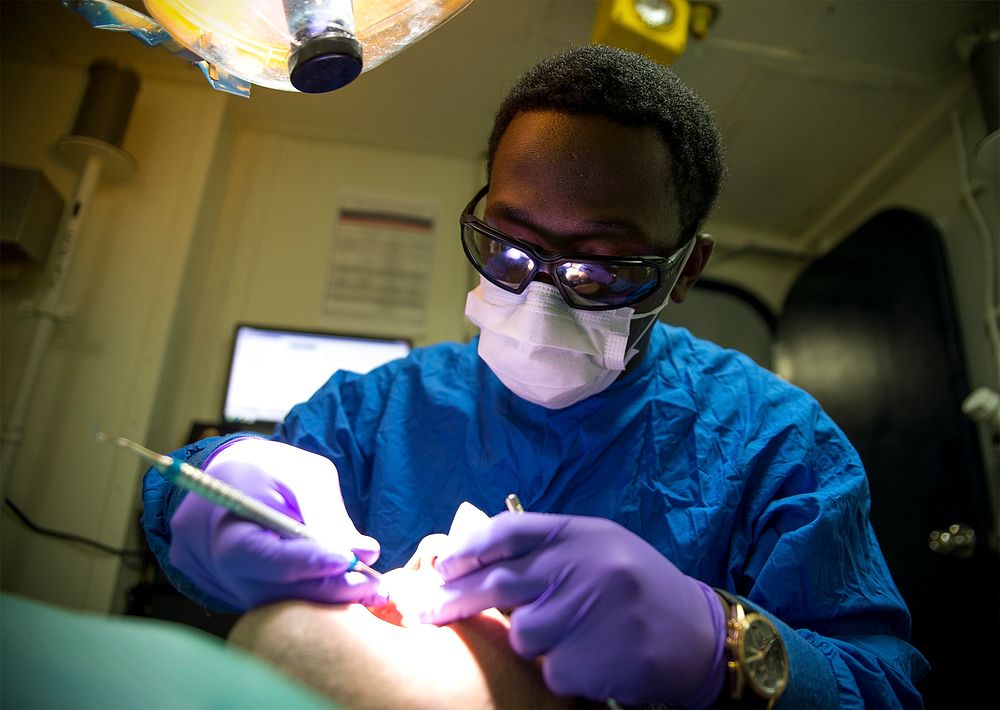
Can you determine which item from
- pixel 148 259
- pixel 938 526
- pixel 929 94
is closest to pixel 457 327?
pixel 148 259

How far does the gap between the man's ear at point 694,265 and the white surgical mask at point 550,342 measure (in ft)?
0.50

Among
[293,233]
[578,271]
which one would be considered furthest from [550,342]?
[293,233]

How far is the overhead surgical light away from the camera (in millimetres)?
809

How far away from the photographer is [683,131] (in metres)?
1.13

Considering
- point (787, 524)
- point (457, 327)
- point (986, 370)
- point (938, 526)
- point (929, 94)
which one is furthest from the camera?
point (457, 327)

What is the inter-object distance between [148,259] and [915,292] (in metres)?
2.62

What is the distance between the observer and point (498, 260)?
110 centimetres

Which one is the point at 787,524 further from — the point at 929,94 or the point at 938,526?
the point at 929,94

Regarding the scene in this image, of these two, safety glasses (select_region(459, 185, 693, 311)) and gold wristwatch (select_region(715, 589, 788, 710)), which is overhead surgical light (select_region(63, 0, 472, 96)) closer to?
safety glasses (select_region(459, 185, 693, 311))

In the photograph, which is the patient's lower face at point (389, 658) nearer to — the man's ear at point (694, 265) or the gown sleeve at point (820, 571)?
the gown sleeve at point (820, 571)

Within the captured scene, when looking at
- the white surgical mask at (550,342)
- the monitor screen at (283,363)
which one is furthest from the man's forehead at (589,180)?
the monitor screen at (283,363)

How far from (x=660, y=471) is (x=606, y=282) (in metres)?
0.34

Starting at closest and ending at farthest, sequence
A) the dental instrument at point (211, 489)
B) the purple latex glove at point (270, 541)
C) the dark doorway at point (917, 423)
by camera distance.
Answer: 1. the dental instrument at point (211, 489)
2. the purple latex glove at point (270, 541)
3. the dark doorway at point (917, 423)

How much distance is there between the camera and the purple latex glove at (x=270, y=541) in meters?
0.70
